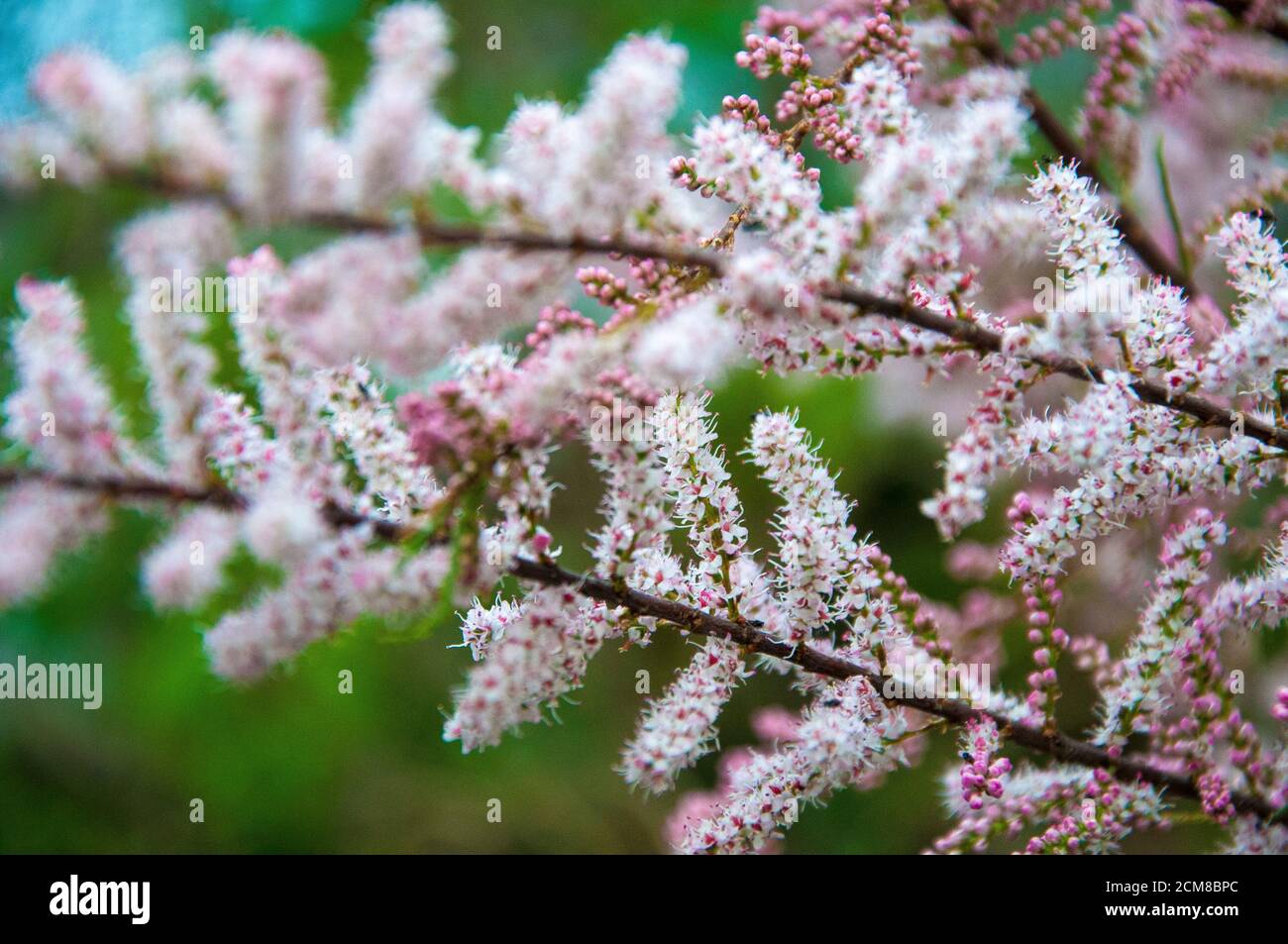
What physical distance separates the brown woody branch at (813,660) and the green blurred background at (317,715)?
3.86ft

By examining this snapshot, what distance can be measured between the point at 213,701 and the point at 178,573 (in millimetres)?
1903

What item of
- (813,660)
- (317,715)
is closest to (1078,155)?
(813,660)

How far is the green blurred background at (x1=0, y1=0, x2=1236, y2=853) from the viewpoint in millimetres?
Answer: 2471

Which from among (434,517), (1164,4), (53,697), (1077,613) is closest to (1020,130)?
(434,517)

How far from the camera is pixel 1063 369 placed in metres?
1.01

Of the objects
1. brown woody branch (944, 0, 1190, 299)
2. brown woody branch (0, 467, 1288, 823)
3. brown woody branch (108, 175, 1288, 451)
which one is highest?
brown woody branch (944, 0, 1190, 299)

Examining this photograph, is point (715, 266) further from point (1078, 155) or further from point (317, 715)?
point (317, 715)

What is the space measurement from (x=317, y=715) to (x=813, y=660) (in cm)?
178

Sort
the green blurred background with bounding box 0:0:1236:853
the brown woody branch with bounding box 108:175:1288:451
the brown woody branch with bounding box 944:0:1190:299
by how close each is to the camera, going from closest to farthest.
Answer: the brown woody branch with bounding box 108:175:1288:451
the brown woody branch with bounding box 944:0:1190:299
the green blurred background with bounding box 0:0:1236:853

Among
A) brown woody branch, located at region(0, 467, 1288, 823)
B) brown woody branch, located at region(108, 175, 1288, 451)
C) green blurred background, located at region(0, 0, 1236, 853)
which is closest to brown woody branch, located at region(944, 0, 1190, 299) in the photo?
brown woody branch, located at region(108, 175, 1288, 451)

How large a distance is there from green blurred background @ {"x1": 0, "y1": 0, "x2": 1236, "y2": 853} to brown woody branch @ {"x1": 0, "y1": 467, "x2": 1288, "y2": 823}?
1178 mm

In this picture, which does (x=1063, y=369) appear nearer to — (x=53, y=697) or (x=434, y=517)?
(x=434, y=517)

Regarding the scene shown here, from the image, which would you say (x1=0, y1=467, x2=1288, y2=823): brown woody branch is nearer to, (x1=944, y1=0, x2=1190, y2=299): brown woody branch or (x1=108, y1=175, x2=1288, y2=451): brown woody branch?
(x1=108, y1=175, x2=1288, y2=451): brown woody branch

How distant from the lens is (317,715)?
253 cm
